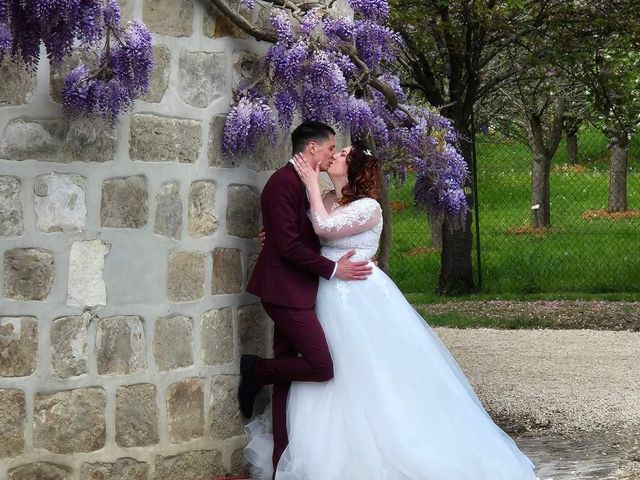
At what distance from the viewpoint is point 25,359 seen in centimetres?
450

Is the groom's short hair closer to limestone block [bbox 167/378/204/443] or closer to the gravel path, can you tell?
limestone block [bbox 167/378/204/443]

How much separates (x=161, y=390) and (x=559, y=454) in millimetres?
2348

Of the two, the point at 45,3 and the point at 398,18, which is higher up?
the point at 398,18

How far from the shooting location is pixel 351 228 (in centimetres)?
516

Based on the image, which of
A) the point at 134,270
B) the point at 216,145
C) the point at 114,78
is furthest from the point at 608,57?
the point at 114,78

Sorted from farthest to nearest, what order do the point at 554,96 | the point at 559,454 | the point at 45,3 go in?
the point at 554,96 < the point at 559,454 < the point at 45,3

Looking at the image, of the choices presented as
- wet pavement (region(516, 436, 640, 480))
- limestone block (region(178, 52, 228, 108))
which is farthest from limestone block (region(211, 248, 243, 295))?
wet pavement (region(516, 436, 640, 480))

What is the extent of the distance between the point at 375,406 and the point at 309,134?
120 centimetres

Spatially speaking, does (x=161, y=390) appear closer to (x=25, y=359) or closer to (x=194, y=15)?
(x=25, y=359)

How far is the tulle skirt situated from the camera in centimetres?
490

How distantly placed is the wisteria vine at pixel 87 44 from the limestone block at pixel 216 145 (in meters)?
0.45

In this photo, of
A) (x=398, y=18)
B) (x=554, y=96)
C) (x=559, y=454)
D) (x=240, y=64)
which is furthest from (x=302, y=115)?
(x=554, y=96)

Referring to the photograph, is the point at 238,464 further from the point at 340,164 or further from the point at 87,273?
the point at 340,164

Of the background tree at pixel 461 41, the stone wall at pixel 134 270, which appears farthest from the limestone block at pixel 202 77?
the background tree at pixel 461 41
